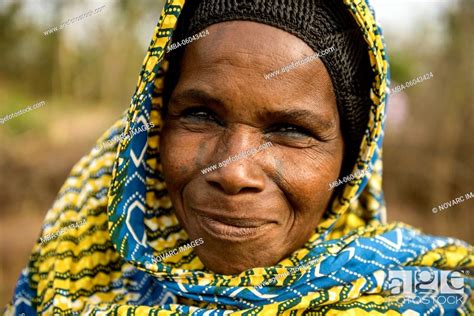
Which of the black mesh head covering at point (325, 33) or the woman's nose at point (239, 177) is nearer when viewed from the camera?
the woman's nose at point (239, 177)

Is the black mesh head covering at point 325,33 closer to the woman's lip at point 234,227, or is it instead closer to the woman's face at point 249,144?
the woman's face at point 249,144

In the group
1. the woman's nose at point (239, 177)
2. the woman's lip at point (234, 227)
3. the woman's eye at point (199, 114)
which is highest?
the woman's eye at point (199, 114)

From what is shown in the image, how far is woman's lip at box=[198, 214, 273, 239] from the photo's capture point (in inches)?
63.2

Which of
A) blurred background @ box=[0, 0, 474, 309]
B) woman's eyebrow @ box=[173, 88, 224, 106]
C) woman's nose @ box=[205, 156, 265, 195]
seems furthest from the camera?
blurred background @ box=[0, 0, 474, 309]

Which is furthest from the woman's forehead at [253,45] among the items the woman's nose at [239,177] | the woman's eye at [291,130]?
the woman's nose at [239,177]

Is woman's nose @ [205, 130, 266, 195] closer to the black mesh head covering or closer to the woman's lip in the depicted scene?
the woman's lip

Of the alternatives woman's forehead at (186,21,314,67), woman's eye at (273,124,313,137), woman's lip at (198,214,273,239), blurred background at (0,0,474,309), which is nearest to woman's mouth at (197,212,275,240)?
woman's lip at (198,214,273,239)

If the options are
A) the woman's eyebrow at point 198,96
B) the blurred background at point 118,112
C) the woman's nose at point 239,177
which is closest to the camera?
the woman's nose at point 239,177

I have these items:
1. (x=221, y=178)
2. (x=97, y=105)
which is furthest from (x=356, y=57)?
(x=97, y=105)

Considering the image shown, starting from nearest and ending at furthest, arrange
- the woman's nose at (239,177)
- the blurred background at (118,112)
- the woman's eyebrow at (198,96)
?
the woman's nose at (239,177) < the woman's eyebrow at (198,96) < the blurred background at (118,112)

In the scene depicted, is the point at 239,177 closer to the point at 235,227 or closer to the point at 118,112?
the point at 235,227

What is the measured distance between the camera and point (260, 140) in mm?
1661

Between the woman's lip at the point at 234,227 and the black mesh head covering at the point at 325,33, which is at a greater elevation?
the black mesh head covering at the point at 325,33

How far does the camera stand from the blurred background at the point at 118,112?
7.84 metres
